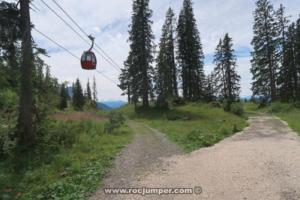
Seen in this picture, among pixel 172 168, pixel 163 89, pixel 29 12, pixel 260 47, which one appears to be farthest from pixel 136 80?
pixel 172 168

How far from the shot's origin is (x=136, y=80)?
33.6m

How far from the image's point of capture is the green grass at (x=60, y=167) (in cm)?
723

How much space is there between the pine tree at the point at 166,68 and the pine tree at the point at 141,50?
234 centimetres

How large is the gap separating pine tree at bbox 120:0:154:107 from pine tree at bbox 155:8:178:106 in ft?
7.67

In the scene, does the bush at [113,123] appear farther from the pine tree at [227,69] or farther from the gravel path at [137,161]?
the pine tree at [227,69]

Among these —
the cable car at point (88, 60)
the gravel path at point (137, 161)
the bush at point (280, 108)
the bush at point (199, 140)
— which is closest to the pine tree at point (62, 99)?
the cable car at point (88, 60)

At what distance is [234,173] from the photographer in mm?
8445

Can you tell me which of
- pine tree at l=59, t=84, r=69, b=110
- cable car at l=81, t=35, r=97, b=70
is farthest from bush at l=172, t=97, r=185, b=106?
cable car at l=81, t=35, r=97, b=70

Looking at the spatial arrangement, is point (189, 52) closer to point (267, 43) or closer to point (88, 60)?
point (267, 43)

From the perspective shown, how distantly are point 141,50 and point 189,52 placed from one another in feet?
34.1

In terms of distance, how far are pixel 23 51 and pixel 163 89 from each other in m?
26.8

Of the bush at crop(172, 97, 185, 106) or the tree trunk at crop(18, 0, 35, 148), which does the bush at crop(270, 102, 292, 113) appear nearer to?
the bush at crop(172, 97, 185, 106)

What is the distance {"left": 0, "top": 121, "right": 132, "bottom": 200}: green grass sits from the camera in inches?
285

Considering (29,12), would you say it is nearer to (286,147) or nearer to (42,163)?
(42,163)
